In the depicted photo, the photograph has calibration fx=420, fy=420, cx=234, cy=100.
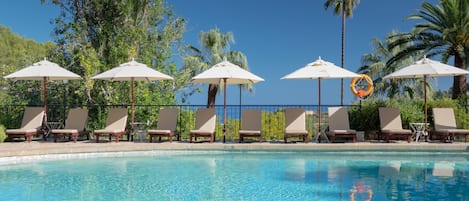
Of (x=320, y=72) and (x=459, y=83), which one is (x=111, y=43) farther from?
(x=459, y=83)

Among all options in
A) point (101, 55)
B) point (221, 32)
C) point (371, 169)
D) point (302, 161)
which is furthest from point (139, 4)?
point (221, 32)

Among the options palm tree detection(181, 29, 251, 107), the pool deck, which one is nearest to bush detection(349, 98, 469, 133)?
the pool deck

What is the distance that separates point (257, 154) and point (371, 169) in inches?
114

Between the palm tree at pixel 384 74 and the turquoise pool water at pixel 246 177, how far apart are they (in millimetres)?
19644

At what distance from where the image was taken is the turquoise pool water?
19.7ft

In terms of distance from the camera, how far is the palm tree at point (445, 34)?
48.7 ft

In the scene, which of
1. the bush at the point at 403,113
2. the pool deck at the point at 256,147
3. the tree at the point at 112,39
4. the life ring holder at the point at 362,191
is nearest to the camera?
the life ring holder at the point at 362,191

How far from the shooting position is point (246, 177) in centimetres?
743

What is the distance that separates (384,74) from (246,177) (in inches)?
978

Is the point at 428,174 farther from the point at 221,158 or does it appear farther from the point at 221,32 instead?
the point at 221,32

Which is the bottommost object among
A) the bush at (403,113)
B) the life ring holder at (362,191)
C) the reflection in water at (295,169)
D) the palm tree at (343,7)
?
the life ring holder at (362,191)

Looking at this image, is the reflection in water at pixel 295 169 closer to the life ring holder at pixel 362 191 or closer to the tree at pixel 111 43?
the life ring holder at pixel 362 191

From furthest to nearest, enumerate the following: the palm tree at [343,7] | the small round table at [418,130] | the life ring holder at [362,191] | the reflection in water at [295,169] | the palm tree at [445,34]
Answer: the palm tree at [343,7] < the palm tree at [445,34] < the small round table at [418,130] < the reflection in water at [295,169] < the life ring holder at [362,191]

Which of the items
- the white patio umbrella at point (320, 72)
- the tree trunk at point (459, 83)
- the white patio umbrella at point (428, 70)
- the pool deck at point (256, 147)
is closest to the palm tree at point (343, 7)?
the tree trunk at point (459, 83)
